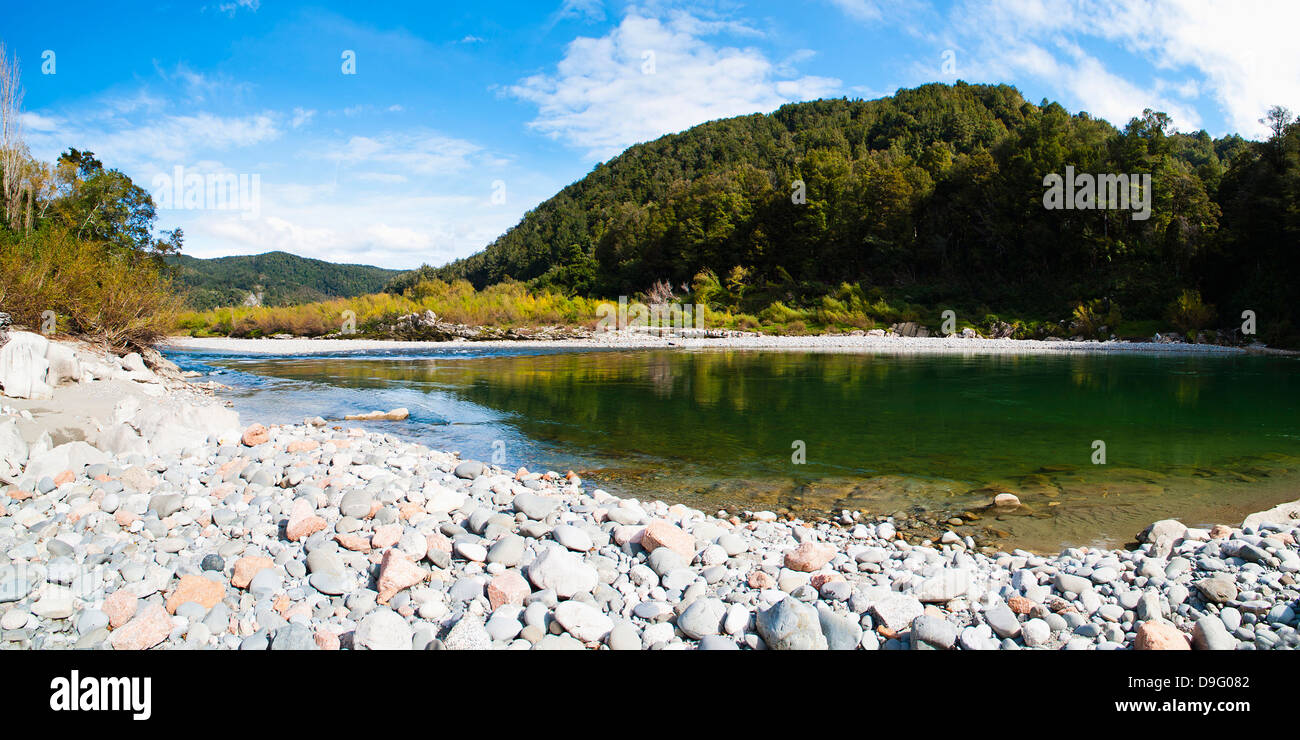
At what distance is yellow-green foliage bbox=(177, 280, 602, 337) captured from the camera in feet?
158

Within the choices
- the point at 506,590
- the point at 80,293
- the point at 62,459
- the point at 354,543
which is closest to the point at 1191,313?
the point at 506,590

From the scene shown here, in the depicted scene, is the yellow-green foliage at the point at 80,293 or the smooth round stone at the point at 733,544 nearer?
the smooth round stone at the point at 733,544

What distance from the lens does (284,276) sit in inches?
4990

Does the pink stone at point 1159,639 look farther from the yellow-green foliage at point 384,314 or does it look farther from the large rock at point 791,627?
the yellow-green foliage at point 384,314

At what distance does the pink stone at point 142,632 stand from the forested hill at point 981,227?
3946cm

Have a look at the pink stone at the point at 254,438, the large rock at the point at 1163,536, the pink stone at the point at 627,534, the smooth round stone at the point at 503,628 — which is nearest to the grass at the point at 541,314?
the large rock at the point at 1163,536

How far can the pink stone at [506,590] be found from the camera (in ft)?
12.4

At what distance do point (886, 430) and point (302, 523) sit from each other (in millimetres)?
9273

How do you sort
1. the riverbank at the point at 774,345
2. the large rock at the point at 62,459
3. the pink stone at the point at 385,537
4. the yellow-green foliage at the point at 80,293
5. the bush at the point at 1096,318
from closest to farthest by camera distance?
the pink stone at the point at 385,537 → the large rock at the point at 62,459 → the yellow-green foliage at the point at 80,293 → the riverbank at the point at 774,345 → the bush at the point at 1096,318

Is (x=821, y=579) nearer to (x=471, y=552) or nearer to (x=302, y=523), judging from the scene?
(x=471, y=552)

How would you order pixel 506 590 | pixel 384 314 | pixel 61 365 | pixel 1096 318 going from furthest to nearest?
pixel 384 314 → pixel 1096 318 → pixel 61 365 → pixel 506 590

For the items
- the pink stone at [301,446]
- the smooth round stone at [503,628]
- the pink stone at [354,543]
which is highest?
the pink stone at [301,446]
